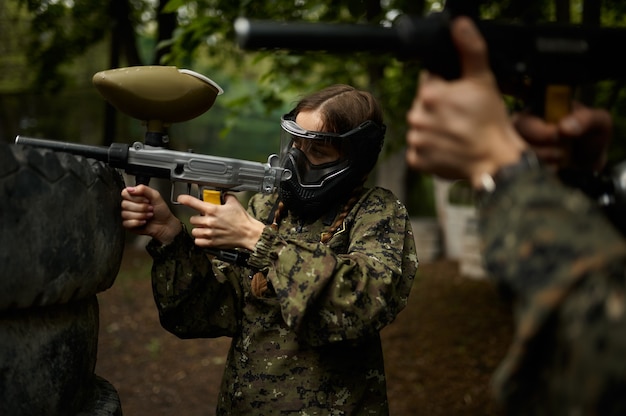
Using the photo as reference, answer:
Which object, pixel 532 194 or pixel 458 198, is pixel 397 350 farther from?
pixel 532 194

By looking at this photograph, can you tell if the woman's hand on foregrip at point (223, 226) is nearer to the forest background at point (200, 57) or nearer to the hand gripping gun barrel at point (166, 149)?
the hand gripping gun barrel at point (166, 149)

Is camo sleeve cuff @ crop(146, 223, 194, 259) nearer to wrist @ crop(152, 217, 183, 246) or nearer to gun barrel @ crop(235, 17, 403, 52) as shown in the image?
wrist @ crop(152, 217, 183, 246)

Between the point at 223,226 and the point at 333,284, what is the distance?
1.34 ft

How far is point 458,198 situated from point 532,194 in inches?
354

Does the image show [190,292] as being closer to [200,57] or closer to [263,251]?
[263,251]

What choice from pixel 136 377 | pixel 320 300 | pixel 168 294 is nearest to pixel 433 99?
pixel 320 300

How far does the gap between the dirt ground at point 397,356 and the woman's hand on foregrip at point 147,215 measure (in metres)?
2.93

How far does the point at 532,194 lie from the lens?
0.94 metres

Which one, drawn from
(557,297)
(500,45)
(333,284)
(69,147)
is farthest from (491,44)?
(69,147)

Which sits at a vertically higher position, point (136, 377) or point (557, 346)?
point (557, 346)

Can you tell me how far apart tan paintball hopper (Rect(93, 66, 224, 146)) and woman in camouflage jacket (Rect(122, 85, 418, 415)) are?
0.27 metres

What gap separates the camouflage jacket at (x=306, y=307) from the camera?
72.2 inches

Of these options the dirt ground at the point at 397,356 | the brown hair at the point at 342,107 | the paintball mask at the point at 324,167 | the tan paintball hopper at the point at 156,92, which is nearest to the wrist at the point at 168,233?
the tan paintball hopper at the point at 156,92

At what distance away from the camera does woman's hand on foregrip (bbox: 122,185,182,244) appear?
187 centimetres
